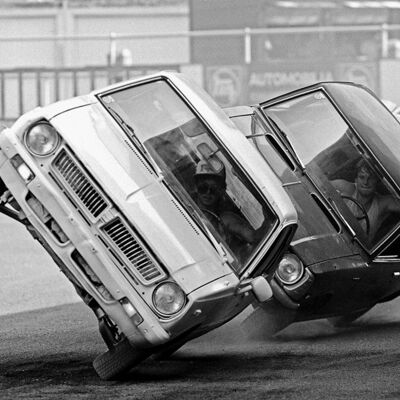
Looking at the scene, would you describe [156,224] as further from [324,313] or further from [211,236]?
[324,313]

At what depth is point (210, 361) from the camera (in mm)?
8781

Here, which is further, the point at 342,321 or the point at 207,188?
the point at 342,321

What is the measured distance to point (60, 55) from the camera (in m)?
24.3

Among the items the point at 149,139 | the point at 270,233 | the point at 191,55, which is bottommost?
the point at 191,55

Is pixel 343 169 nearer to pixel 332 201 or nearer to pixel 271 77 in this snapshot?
pixel 332 201

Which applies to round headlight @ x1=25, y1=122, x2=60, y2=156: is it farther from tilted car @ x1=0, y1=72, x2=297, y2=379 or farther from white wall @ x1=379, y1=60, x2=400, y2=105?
white wall @ x1=379, y1=60, x2=400, y2=105

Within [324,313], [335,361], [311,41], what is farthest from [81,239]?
[311,41]

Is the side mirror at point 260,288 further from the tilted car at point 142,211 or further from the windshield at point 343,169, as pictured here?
the windshield at point 343,169

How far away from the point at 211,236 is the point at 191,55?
1659 centimetres

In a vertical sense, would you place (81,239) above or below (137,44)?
above

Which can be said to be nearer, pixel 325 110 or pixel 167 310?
pixel 167 310

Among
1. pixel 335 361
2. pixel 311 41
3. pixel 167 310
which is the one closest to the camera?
pixel 167 310

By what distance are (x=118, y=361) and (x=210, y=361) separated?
110 centimetres

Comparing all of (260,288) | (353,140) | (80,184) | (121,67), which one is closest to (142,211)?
(80,184)
